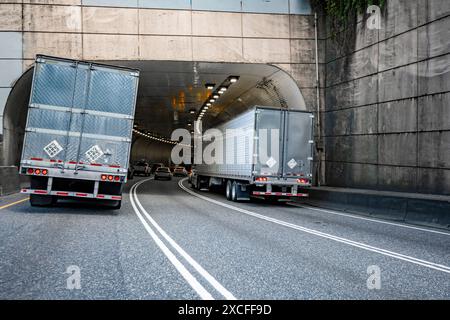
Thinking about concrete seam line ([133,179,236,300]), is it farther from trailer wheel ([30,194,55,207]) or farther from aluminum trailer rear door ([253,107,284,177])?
aluminum trailer rear door ([253,107,284,177])

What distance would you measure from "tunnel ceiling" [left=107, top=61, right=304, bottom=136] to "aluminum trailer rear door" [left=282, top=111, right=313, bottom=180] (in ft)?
15.0

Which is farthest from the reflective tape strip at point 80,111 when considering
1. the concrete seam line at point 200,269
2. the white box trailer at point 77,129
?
the concrete seam line at point 200,269

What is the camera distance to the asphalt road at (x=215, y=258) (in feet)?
16.4

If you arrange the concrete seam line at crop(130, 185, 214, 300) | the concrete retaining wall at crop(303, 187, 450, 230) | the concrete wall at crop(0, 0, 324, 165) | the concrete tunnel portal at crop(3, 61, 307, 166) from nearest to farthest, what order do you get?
the concrete seam line at crop(130, 185, 214, 300) < the concrete retaining wall at crop(303, 187, 450, 230) < the concrete wall at crop(0, 0, 324, 165) < the concrete tunnel portal at crop(3, 61, 307, 166)

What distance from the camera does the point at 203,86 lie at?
88.9ft

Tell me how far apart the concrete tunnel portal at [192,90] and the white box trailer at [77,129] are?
8919 mm

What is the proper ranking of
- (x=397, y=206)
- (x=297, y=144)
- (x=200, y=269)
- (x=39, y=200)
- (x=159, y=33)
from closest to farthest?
1. (x=200, y=269)
2. (x=39, y=200)
3. (x=397, y=206)
4. (x=297, y=144)
5. (x=159, y=33)

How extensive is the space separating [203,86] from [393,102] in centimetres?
1355

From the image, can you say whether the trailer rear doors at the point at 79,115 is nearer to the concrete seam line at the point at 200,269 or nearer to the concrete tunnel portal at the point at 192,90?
the concrete seam line at the point at 200,269

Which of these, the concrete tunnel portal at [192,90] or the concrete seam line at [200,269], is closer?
the concrete seam line at [200,269]

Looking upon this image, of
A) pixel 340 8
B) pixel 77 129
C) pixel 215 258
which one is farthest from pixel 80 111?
pixel 340 8

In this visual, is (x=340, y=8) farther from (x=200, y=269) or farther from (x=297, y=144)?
(x=200, y=269)

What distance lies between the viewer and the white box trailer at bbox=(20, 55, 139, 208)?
39.4ft

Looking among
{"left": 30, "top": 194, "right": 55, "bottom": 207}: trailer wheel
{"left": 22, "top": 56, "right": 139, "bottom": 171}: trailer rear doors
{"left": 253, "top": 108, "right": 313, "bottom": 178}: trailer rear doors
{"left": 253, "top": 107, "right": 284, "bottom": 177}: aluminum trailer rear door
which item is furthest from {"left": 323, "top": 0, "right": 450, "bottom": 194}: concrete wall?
{"left": 30, "top": 194, "right": 55, "bottom": 207}: trailer wheel
